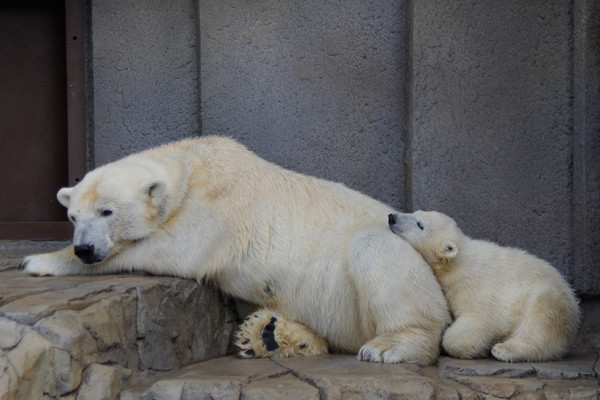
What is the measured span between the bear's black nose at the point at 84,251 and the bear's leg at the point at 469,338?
165 centimetres

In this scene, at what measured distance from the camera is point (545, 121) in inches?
182

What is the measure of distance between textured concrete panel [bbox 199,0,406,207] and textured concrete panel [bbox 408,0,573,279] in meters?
0.28

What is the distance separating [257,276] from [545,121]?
1.93m

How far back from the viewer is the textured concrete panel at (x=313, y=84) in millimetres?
4918

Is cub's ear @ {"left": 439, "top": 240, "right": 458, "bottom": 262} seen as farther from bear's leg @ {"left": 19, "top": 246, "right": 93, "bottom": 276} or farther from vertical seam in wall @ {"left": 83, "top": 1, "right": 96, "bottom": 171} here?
vertical seam in wall @ {"left": 83, "top": 1, "right": 96, "bottom": 171}

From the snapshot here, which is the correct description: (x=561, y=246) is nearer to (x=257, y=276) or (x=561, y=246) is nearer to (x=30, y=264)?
(x=257, y=276)

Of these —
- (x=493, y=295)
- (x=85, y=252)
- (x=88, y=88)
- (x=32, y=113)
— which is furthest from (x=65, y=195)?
(x=493, y=295)

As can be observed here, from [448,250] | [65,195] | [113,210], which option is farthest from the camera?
[65,195]

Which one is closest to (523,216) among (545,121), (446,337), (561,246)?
(561,246)

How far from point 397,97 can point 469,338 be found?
5.93 ft

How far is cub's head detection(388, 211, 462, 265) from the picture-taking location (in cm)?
387

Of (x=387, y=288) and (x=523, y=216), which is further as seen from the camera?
(x=523, y=216)

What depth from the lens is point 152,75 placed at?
514 cm

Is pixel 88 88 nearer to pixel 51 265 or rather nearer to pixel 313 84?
Answer: pixel 313 84
